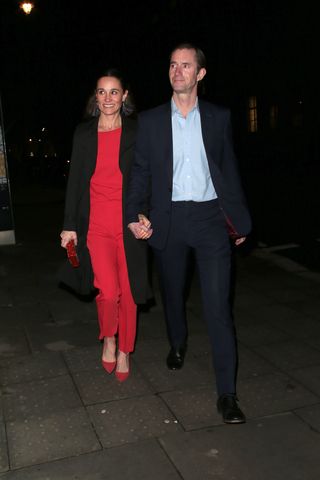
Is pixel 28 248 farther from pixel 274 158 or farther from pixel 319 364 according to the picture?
pixel 274 158

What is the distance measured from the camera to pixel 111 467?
303 cm

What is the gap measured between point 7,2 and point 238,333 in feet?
86.8

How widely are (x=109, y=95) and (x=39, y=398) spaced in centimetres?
208

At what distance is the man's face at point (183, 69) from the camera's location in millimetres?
3494

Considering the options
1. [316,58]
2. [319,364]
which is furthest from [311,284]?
[316,58]

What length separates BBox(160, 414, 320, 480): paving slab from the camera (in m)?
2.96

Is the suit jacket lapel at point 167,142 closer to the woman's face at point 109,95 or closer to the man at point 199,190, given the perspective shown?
the man at point 199,190

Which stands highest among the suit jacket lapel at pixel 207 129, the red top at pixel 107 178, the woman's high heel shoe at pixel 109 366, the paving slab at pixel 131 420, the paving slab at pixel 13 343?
the suit jacket lapel at pixel 207 129

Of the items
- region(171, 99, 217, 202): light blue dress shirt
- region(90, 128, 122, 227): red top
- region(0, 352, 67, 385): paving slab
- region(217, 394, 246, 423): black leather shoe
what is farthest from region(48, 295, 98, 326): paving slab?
region(171, 99, 217, 202): light blue dress shirt

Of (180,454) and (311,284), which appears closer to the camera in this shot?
(180,454)

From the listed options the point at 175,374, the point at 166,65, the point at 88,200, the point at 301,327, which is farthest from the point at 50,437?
the point at 166,65

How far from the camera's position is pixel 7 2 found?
27.4 metres

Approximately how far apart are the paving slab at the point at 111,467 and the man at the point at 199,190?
0.63 metres

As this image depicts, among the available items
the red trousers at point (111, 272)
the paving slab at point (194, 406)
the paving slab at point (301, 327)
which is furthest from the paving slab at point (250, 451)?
the paving slab at point (301, 327)
